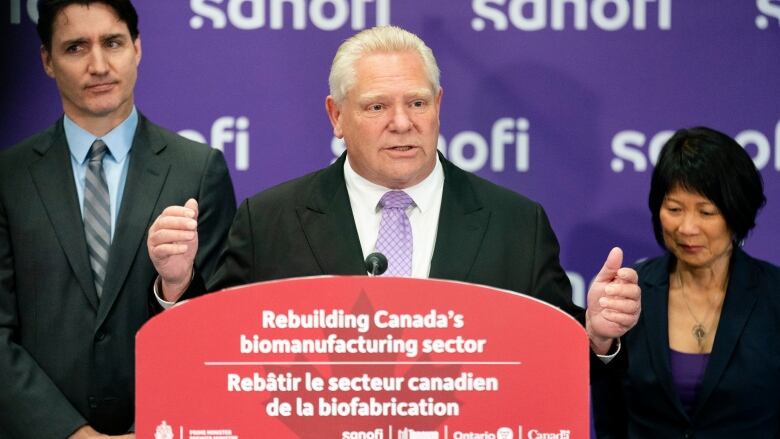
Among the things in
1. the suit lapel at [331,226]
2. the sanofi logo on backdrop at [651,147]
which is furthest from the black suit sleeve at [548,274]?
the sanofi logo on backdrop at [651,147]

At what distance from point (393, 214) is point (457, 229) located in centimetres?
15

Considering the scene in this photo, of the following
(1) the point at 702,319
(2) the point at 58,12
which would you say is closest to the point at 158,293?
(2) the point at 58,12

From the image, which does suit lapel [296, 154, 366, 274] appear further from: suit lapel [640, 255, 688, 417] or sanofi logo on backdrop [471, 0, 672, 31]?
sanofi logo on backdrop [471, 0, 672, 31]

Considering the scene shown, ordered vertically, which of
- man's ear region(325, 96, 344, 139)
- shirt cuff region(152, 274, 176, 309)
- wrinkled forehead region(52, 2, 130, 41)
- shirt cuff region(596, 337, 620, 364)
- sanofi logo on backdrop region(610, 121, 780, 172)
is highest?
wrinkled forehead region(52, 2, 130, 41)

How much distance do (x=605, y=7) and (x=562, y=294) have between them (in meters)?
1.45

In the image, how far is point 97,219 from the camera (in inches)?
116

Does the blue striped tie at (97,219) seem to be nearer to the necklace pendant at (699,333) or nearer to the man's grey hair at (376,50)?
the man's grey hair at (376,50)

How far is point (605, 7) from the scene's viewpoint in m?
3.77

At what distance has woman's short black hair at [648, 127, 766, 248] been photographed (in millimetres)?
3209

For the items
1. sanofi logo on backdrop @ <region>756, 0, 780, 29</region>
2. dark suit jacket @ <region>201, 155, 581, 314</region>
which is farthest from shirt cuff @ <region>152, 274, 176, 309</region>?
sanofi logo on backdrop @ <region>756, 0, 780, 29</region>

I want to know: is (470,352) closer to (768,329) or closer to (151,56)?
(768,329)

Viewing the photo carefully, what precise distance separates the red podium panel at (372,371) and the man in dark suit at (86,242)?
985mm

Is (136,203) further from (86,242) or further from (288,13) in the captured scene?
(288,13)

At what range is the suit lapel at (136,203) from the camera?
2.87 m
